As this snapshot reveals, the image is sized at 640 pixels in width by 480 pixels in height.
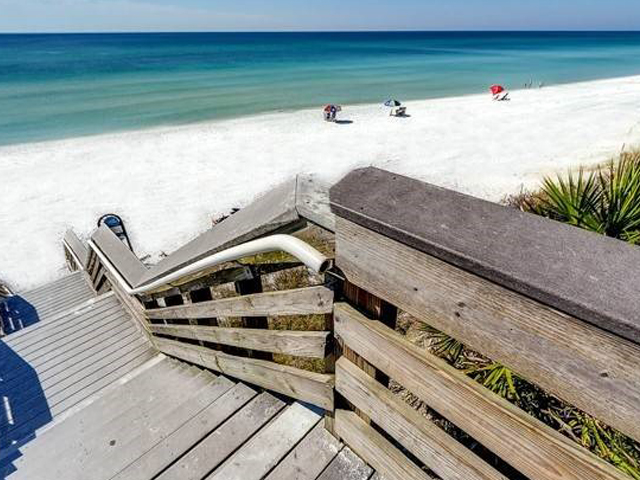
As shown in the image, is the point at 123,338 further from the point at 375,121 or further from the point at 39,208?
the point at 375,121

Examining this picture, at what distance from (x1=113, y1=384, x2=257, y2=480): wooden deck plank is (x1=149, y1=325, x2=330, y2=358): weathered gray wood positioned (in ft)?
1.10

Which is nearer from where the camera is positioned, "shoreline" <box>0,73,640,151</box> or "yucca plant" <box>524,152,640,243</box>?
"yucca plant" <box>524,152,640,243</box>

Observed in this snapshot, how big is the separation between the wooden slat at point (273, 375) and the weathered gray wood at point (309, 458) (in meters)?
0.23

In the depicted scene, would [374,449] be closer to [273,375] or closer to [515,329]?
[273,375]

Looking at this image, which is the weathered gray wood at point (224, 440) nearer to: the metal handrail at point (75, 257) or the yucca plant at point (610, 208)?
the yucca plant at point (610, 208)

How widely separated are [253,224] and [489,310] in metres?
0.95

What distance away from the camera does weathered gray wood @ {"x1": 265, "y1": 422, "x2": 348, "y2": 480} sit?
1.82 meters

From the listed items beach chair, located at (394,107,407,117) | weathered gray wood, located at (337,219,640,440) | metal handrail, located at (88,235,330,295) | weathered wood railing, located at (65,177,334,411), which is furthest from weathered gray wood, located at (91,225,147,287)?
beach chair, located at (394,107,407,117)

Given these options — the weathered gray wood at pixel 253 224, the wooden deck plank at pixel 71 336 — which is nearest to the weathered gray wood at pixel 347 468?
the weathered gray wood at pixel 253 224

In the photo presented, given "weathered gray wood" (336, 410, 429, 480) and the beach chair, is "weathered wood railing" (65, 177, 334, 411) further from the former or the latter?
the beach chair

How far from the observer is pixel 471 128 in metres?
19.0

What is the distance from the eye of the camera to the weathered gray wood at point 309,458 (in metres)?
1.82

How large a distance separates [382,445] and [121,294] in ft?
12.9

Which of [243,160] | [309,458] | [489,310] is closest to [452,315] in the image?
[489,310]
